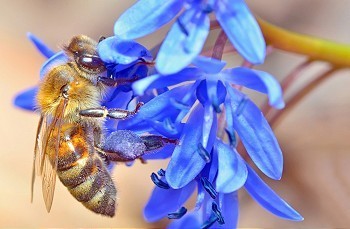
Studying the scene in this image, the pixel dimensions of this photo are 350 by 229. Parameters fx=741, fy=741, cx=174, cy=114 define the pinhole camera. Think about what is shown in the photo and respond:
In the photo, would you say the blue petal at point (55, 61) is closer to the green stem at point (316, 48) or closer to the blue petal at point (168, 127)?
the blue petal at point (168, 127)

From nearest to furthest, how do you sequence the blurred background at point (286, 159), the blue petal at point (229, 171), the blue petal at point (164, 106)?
the blue petal at point (229, 171) < the blue petal at point (164, 106) < the blurred background at point (286, 159)

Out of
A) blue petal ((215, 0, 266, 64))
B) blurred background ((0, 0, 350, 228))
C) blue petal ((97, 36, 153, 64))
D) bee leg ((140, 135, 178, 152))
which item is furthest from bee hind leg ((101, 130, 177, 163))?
blurred background ((0, 0, 350, 228))

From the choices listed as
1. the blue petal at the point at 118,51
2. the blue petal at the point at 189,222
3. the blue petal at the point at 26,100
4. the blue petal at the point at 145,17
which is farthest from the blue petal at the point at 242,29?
the blue petal at the point at 26,100

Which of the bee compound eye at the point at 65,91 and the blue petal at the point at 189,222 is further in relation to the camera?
the blue petal at the point at 189,222

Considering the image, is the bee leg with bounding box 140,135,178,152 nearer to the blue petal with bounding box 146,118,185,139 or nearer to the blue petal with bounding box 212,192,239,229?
the blue petal with bounding box 146,118,185,139

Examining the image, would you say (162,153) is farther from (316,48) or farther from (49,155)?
(316,48)
